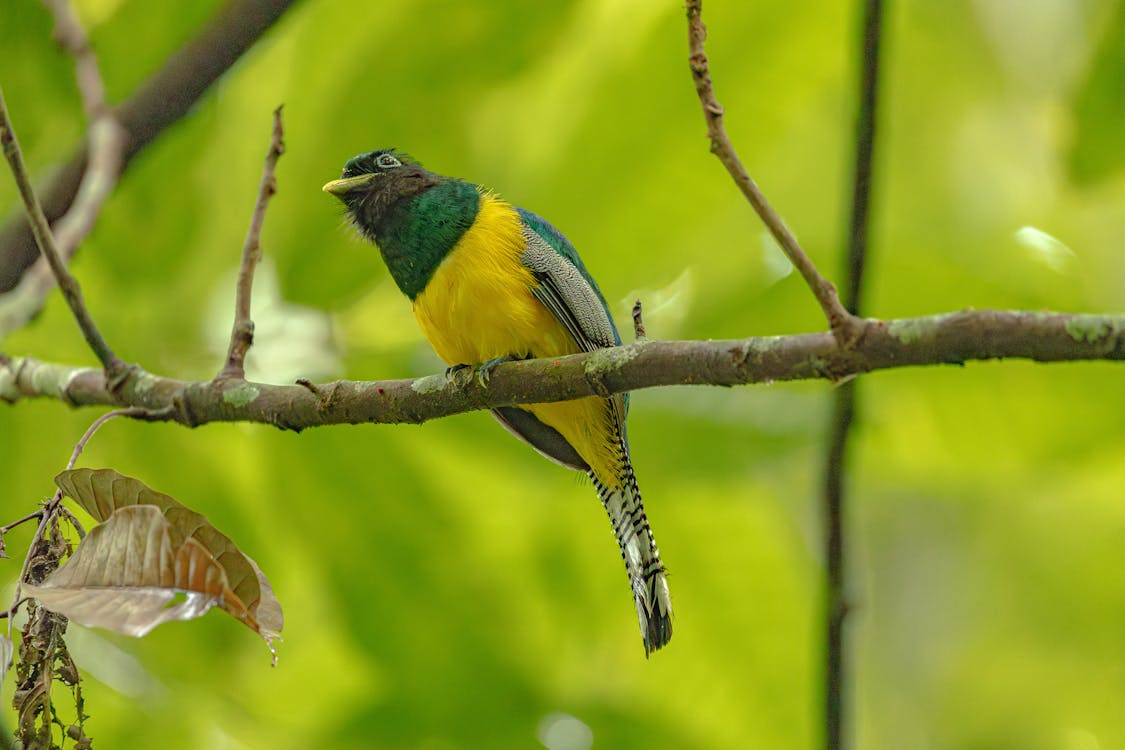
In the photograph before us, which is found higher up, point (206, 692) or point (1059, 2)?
point (1059, 2)

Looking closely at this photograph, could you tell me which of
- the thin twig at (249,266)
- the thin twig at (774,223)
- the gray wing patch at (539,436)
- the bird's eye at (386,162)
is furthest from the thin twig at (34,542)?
the bird's eye at (386,162)

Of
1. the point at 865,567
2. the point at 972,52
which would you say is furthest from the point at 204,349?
the point at 865,567

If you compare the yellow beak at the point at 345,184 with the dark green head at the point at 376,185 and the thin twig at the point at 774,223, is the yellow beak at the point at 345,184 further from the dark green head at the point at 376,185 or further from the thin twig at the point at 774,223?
the thin twig at the point at 774,223

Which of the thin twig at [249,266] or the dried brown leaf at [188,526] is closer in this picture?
the dried brown leaf at [188,526]

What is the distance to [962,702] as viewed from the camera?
530 centimetres

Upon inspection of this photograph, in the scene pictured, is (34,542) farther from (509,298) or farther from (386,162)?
(386,162)

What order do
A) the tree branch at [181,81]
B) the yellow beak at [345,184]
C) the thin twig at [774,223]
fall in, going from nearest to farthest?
the thin twig at [774,223] → the yellow beak at [345,184] → the tree branch at [181,81]

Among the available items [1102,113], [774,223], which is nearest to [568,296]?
[1102,113]

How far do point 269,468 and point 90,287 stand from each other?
942 mm

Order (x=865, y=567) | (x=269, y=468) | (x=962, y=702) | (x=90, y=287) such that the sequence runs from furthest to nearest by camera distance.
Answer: (x=865, y=567) → (x=962, y=702) → (x=90, y=287) → (x=269, y=468)

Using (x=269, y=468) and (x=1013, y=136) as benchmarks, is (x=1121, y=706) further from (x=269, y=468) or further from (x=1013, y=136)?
(x=269, y=468)

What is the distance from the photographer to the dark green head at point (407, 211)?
3658 millimetres

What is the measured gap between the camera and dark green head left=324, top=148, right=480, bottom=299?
366 cm

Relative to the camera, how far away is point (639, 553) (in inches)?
136
